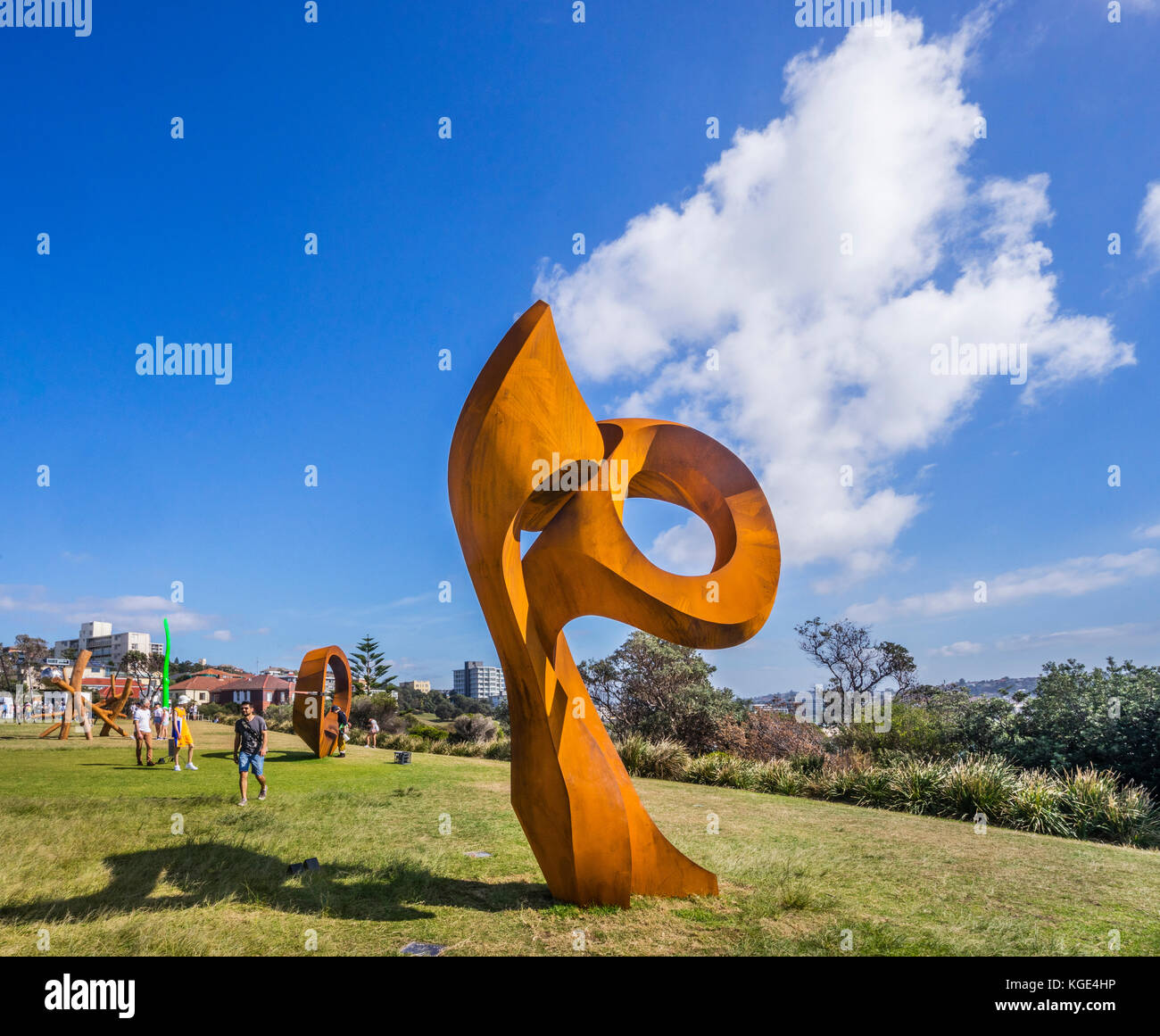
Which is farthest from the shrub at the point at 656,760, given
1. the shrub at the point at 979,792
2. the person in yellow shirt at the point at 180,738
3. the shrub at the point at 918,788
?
the person in yellow shirt at the point at 180,738

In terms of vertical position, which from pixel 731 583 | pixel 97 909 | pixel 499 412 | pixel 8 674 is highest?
pixel 499 412

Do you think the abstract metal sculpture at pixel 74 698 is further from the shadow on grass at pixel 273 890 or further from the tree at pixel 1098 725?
the tree at pixel 1098 725

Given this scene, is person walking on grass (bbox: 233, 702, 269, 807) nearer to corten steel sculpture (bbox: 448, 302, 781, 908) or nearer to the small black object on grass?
corten steel sculpture (bbox: 448, 302, 781, 908)

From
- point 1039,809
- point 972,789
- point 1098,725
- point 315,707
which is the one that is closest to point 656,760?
point 972,789

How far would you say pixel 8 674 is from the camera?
201 ft

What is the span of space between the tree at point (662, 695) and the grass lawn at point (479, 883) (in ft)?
26.6

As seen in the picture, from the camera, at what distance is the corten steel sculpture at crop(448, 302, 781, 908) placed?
20.5ft

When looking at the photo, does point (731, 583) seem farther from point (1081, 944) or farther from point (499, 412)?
point (1081, 944)

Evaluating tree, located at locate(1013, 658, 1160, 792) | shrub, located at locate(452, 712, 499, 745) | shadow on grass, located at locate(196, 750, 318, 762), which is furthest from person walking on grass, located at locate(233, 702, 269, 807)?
tree, located at locate(1013, 658, 1160, 792)

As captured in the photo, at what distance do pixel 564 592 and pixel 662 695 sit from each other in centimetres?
1670

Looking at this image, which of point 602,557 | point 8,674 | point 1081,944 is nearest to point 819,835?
point 1081,944

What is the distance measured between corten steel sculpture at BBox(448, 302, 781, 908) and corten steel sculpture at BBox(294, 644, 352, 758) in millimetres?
15704
